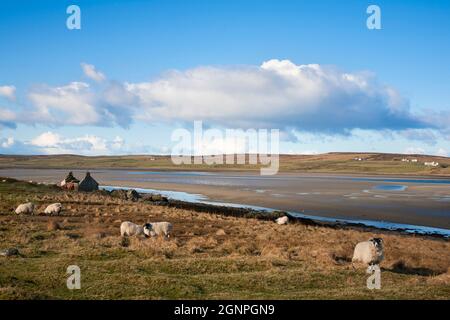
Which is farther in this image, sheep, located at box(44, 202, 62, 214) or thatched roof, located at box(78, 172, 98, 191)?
thatched roof, located at box(78, 172, 98, 191)

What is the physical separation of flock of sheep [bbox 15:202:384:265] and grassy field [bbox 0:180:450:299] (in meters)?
0.76

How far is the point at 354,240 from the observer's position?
85.0 ft

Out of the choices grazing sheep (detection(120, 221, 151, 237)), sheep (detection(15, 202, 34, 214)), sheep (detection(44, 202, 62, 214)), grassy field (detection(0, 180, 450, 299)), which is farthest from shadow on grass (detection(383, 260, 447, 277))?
sheep (detection(15, 202, 34, 214))

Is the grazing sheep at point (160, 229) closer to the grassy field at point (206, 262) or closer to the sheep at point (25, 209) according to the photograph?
the grassy field at point (206, 262)

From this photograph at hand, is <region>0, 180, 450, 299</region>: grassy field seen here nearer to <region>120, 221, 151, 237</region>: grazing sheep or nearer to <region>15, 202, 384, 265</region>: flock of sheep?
<region>15, 202, 384, 265</region>: flock of sheep

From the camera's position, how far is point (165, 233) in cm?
2405

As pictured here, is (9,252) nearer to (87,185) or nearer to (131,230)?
(131,230)

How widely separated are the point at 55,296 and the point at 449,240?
25.1 m

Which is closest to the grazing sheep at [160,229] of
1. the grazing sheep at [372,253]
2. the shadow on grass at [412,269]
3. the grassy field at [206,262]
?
the grassy field at [206,262]

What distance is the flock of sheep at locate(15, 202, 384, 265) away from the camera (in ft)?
57.6

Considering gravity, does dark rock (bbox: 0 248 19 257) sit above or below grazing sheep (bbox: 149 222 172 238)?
above

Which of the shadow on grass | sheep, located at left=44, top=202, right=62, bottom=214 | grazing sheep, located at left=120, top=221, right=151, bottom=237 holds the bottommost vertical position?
the shadow on grass

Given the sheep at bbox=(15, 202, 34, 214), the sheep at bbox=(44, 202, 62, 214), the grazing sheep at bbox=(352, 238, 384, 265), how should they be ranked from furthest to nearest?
the sheep at bbox=(44, 202, 62, 214) → the sheep at bbox=(15, 202, 34, 214) → the grazing sheep at bbox=(352, 238, 384, 265)
